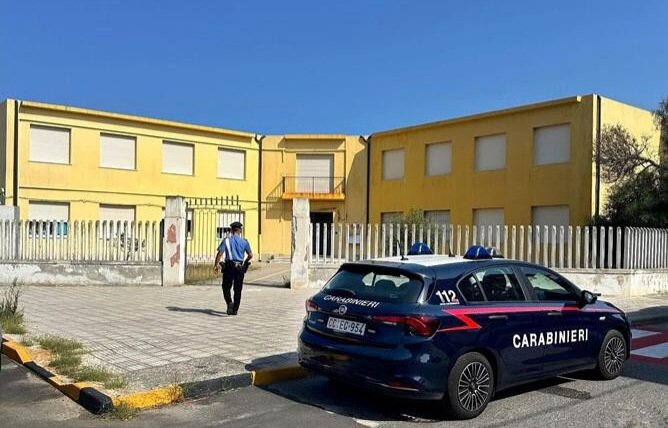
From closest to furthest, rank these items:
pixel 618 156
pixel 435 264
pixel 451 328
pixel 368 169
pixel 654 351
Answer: pixel 451 328
pixel 435 264
pixel 654 351
pixel 618 156
pixel 368 169

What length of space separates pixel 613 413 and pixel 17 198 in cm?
2387

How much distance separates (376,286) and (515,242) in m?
11.1

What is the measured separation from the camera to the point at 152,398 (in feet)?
18.8

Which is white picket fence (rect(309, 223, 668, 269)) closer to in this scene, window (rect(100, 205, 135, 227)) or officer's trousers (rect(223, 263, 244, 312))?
officer's trousers (rect(223, 263, 244, 312))

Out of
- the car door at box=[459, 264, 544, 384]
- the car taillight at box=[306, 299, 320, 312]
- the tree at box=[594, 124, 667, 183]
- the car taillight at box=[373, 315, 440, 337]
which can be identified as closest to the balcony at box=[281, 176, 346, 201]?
the tree at box=[594, 124, 667, 183]

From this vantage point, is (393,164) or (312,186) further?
(312,186)

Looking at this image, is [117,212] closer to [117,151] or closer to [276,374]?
[117,151]

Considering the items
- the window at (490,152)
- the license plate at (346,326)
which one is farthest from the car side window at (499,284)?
the window at (490,152)

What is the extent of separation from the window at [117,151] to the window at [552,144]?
1723 centimetres

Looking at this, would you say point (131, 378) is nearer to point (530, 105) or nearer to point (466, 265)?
point (466, 265)

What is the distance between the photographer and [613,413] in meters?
5.59

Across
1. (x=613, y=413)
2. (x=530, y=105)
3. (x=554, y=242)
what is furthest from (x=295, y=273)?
(x=530, y=105)

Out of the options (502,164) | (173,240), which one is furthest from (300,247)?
(502,164)

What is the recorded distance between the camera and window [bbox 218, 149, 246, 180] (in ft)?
95.8
